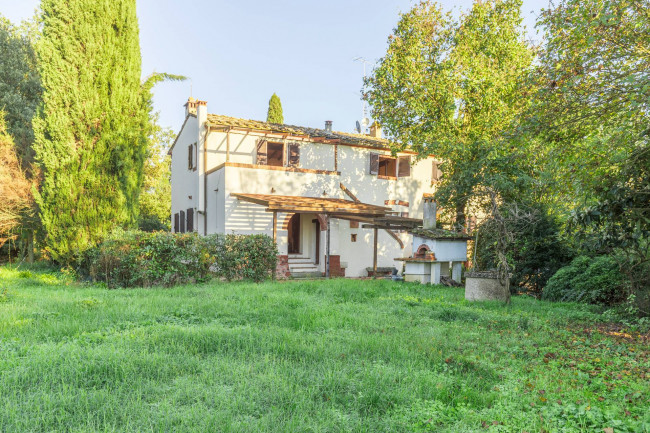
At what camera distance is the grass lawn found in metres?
2.98

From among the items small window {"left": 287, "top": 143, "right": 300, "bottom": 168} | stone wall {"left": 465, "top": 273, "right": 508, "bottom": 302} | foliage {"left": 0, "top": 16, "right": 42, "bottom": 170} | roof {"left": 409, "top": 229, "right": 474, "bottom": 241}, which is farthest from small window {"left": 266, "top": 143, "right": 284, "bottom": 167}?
stone wall {"left": 465, "top": 273, "right": 508, "bottom": 302}

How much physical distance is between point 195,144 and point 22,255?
28.0 feet

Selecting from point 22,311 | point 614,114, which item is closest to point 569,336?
point 614,114

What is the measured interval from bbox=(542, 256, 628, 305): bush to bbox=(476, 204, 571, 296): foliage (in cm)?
136

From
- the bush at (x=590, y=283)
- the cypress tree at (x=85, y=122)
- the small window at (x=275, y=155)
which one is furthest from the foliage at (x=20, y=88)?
the bush at (x=590, y=283)

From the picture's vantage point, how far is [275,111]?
29.5 meters

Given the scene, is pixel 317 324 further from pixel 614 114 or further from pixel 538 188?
pixel 538 188

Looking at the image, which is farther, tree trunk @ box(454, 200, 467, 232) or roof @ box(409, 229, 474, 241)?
tree trunk @ box(454, 200, 467, 232)

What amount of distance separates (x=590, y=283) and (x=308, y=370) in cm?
815

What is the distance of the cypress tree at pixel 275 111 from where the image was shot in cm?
2936

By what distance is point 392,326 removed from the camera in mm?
5938

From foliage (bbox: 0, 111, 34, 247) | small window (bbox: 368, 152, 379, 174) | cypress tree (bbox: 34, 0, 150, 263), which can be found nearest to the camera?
cypress tree (bbox: 34, 0, 150, 263)

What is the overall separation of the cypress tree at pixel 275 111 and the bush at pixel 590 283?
75.6 feet

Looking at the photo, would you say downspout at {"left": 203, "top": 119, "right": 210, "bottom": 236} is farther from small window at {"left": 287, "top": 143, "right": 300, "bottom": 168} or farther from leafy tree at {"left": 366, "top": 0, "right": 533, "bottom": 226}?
leafy tree at {"left": 366, "top": 0, "right": 533, "bottom": 226}
